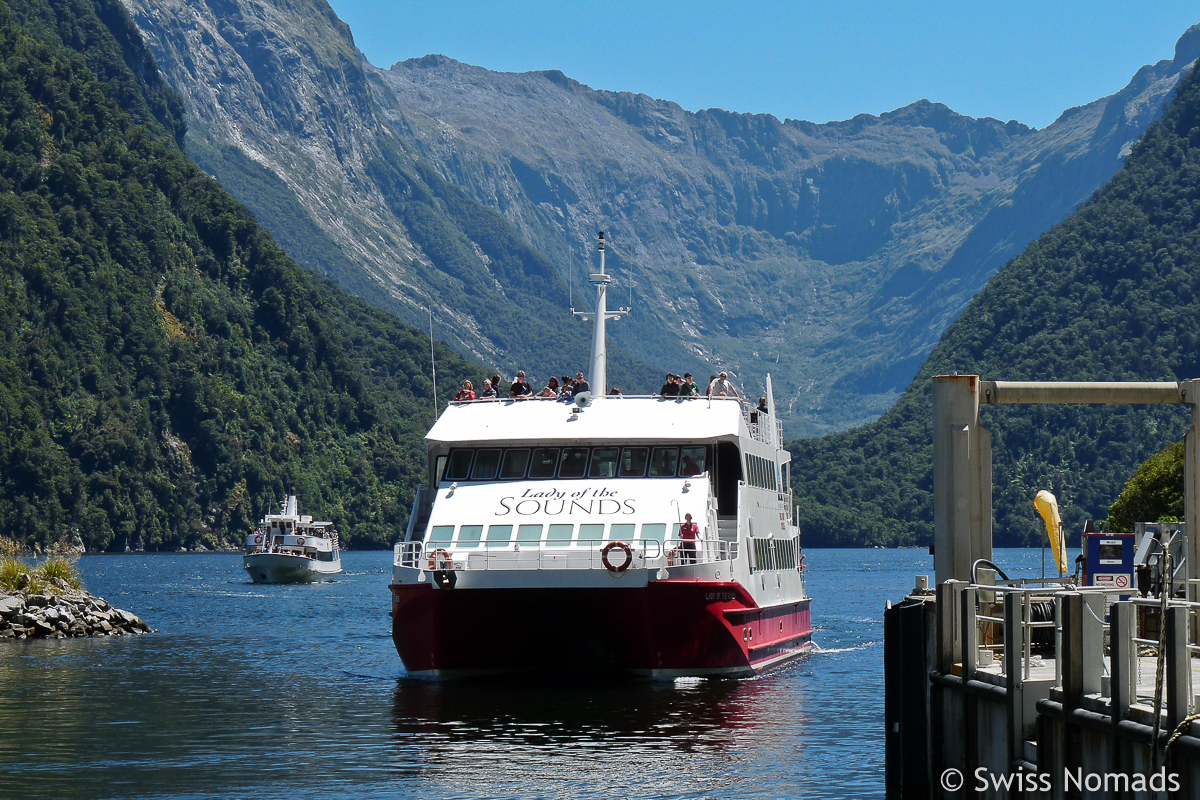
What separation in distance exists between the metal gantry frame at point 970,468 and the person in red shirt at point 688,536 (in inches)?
496

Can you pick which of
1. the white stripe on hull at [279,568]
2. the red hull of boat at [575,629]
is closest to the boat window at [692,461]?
the red hull of boat at [575,629]

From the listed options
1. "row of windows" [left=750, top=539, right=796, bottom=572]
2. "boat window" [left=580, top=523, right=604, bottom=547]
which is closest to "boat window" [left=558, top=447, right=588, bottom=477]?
"boat window" [left=580, top=523, right=604, bottom=547]

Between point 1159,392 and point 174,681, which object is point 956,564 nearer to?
point 1159,392

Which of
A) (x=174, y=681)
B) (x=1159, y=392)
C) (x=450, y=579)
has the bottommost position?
(x=174, y=681)

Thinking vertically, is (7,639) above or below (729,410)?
below

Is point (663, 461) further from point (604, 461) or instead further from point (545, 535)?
point (545, 535)

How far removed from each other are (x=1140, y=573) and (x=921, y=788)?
4895mm

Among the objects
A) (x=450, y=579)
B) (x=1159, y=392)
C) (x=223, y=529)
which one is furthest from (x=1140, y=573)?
(x=223, y=529)

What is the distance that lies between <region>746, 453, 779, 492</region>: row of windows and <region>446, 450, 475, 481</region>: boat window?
6937mm

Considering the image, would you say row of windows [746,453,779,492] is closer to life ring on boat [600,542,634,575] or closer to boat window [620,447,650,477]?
boat window [620,447,650,477]

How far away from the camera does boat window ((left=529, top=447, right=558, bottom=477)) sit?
37.5 meters

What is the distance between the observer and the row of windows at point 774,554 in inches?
1581

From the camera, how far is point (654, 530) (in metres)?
35.2

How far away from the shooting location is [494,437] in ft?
122
